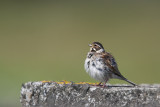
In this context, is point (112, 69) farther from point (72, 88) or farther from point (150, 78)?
point (150, 78)

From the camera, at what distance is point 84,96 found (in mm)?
10016

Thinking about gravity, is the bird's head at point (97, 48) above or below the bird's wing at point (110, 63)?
above

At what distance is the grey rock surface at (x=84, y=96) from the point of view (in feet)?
32.0

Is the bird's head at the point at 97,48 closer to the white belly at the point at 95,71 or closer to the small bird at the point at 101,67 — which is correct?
the small bird at the point at 101,67

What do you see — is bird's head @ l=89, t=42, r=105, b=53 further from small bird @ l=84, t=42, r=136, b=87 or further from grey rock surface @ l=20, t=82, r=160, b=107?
grey rock surface @ l=20, t=82, r=160, b=107

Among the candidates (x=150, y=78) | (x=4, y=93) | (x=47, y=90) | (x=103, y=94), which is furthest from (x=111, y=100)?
(x=150, y=78)

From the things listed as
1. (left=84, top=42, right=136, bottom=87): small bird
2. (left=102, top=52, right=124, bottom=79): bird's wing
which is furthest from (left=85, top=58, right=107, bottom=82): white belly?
(left=102, top=52, right=124, bottom=79): bird's wing

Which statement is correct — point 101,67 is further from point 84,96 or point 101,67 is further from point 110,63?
point 84,96

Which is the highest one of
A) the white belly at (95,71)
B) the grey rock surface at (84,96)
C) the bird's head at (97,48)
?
the bird's head at (97,48)

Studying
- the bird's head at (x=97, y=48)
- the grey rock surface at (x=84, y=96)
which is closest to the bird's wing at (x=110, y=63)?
the bird's head at (x=97, y=48)

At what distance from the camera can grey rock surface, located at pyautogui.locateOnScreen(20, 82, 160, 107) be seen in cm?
976

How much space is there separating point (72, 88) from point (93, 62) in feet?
4.51

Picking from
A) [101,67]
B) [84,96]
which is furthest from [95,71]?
[84,96]

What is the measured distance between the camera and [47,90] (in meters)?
10.1
